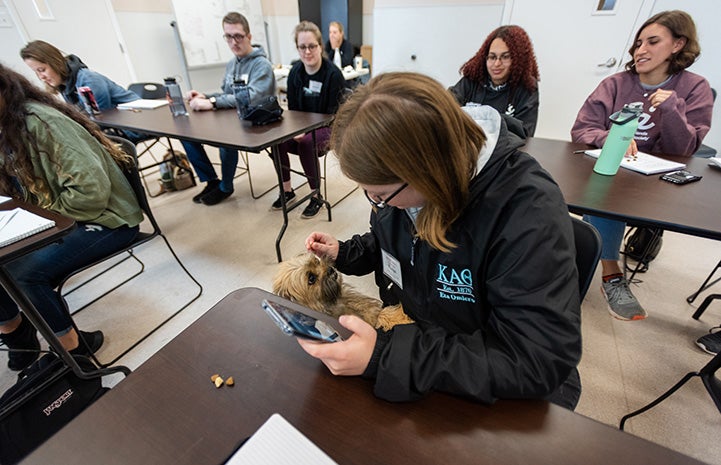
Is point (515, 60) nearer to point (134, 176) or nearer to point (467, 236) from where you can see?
point (467, 236)

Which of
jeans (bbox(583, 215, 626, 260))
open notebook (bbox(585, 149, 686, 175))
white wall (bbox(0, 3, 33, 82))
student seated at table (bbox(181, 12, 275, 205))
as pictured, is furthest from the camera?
white wall (bbox(0, 3, 33, 82))

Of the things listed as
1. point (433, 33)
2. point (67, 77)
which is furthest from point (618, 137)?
point (67, 77)

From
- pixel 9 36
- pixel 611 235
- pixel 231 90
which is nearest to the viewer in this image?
pixel 611 235

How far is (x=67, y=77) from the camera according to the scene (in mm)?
2486

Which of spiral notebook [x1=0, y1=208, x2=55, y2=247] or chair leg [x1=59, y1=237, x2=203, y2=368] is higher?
spiral notebook [x1=0, y1=208, x2=55, y2=247]

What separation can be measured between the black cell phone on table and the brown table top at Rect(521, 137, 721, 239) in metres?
0.02

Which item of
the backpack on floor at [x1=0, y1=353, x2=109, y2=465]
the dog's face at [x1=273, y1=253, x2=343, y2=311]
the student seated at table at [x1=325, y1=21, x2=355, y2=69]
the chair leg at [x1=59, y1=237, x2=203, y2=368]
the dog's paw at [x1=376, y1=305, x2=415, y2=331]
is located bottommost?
the chair leg at [x1=59, y1=237, x2=203, y2=368]

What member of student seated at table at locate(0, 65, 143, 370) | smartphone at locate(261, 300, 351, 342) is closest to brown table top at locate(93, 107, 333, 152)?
student seated at table at locate(0, 65, 143, 370)

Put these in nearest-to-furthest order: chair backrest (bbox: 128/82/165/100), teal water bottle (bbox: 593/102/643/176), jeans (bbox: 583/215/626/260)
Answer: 1. teal water bottle (bbox: 593/102/643/176)
2. jeans (bbox: 583/215/626/260)
3. chair backrest (bbox: 128/82/165/100)

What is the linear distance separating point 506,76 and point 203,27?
17.0 feet

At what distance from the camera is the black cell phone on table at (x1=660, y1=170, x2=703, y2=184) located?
1.33 metres

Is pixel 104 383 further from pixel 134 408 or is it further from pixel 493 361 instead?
pixel 493 361

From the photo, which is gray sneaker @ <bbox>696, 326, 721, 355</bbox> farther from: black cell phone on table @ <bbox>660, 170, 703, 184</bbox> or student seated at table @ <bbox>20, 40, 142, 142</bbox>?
student seated at table @ <bbox>20, 40, 142, 142</bbox>

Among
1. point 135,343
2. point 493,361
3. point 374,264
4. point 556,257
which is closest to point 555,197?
point 556,257
